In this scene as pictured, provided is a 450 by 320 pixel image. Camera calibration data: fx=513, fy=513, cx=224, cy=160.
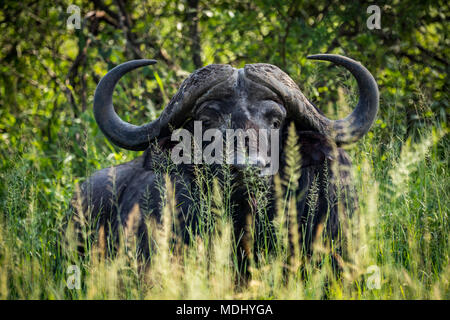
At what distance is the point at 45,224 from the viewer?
461cm

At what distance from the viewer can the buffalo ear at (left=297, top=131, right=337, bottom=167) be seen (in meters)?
3.81

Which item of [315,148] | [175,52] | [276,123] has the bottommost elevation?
[315,148]

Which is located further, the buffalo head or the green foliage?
the green foliage

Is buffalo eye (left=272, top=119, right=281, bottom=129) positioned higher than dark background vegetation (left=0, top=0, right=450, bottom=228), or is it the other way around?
dark background vegetation (left=0, top=0, right=450, bottom=228)

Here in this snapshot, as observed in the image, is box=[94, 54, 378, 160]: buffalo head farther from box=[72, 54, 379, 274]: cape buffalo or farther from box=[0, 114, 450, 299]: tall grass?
box=[0, 114, 450, 299]: tall grass

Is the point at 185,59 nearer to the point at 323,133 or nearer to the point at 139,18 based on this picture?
the point at 139,18

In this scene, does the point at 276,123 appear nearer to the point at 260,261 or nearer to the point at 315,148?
the point at 315,148

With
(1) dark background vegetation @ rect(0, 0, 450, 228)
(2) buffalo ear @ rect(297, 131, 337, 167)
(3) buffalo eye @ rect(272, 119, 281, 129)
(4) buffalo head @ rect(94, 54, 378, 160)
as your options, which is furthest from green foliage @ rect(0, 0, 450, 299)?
(3) buffalo eye @ rect(272, 119, 281, 129)

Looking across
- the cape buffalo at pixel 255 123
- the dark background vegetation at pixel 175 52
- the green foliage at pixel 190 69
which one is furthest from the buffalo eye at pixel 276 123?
the dark background vegetation at pixel 175 52

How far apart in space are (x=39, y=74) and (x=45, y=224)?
3.89 m

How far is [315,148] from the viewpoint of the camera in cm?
387

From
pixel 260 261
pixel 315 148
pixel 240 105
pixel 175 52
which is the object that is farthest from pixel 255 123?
pixel 175 52

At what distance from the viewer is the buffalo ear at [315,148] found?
381 cm
